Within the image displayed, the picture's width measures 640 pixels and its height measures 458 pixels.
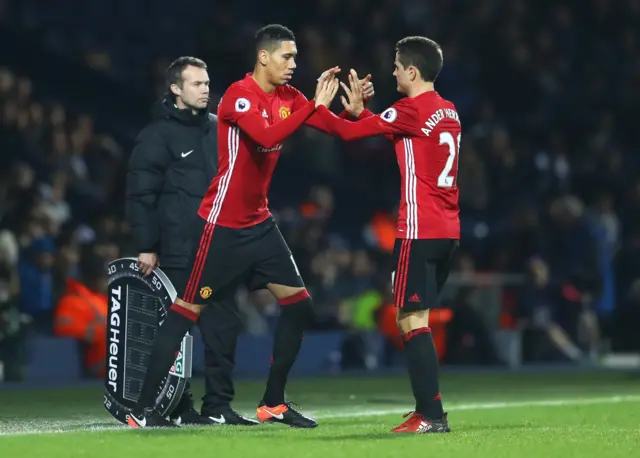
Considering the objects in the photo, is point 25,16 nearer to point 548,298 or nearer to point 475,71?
point 475,71

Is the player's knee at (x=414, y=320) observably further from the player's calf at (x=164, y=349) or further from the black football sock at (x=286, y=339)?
the player's calf at (x=164, y=349)

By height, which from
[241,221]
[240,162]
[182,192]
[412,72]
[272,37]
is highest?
[272,37]

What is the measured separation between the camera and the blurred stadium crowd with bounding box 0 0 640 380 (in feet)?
53.8

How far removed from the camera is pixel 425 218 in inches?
340

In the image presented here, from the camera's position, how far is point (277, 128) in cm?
852

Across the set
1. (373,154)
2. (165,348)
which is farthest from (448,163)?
(373,154)

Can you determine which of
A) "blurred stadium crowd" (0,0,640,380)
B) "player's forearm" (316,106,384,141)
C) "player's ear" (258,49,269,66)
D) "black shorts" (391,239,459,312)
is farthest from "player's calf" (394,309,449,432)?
"blurred stadium crowd" (0,0,640,380)

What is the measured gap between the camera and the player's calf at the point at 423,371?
8617mm

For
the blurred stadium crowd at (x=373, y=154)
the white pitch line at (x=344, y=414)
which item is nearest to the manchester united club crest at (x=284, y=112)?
the white pitch line at (x=344, y=414)

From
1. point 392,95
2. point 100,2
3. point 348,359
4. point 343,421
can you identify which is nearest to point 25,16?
point 100,2

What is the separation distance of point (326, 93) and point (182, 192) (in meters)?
1.46

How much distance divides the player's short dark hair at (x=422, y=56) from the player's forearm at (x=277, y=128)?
2.10ft

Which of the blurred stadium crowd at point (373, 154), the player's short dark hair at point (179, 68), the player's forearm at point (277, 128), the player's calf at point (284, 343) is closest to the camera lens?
the player's forearm at point (277, 128)

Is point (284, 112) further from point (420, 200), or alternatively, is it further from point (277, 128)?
point (420, 200)
